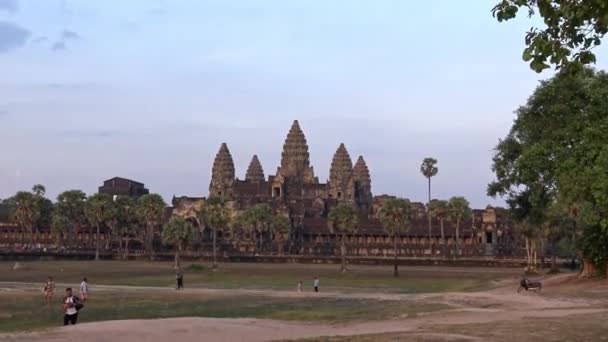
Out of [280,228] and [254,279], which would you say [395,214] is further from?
[254,279]

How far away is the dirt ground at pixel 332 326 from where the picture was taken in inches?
930

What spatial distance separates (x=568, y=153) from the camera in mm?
46781

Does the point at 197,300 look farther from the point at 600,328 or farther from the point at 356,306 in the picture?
the point at 600,328

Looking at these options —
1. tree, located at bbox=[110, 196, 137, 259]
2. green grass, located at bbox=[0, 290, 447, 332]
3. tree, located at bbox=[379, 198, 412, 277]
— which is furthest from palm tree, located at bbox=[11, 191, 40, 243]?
green grass, located at bbox=[0, 290, 447, 332]

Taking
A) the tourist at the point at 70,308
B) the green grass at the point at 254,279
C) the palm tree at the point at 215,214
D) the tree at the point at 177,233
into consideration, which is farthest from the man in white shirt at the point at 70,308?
the palm tree at the point at 215,214

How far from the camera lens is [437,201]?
13838cm

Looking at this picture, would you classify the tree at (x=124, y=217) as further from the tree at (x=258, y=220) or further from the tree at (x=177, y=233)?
the tree at (x=258, y=220)

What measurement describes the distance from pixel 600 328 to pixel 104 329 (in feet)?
48.4

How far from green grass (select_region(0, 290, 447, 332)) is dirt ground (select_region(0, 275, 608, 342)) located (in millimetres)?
2627

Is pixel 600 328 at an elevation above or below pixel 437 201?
below

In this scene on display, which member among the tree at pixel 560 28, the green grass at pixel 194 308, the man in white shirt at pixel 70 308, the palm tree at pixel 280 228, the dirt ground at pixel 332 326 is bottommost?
the green grass at pixel 194 308

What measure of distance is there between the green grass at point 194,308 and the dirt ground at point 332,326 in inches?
103

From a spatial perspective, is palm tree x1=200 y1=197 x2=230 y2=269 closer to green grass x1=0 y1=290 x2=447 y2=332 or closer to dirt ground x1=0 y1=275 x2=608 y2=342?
green grass x1=0 y1=290 x2=447 y2=332

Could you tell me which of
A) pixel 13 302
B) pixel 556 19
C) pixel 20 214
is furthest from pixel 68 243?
pixel 556 19
